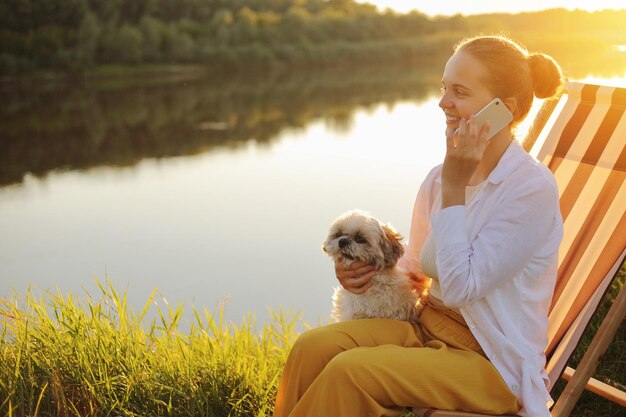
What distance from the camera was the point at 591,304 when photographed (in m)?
2.56

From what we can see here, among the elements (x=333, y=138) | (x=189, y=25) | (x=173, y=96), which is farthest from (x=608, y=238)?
(x=189, y=25)

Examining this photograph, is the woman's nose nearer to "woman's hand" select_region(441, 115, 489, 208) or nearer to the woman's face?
the woman's face

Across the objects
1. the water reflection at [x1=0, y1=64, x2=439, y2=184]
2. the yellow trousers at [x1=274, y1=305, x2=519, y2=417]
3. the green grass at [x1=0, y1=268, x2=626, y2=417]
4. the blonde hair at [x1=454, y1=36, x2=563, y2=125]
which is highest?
the blonde hair at [x1=454, y1=36, x2=563, y2=125]

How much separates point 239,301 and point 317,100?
21.5 metres

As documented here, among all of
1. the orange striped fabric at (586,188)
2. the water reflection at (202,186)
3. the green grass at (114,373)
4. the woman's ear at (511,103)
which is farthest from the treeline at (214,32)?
the woman's ear at (511,103)

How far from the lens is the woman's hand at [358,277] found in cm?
272

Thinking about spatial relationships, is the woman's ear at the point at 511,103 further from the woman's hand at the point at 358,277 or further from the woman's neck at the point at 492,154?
the woman's hand at the point at 358,277

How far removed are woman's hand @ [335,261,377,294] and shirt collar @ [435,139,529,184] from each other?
62 centimetres

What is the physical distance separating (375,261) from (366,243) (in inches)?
2.8

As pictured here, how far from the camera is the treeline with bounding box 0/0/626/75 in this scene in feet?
96.4

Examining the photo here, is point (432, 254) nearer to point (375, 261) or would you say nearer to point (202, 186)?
point (375, 261)

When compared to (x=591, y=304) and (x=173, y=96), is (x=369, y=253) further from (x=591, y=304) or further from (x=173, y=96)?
(x=173, y=96)

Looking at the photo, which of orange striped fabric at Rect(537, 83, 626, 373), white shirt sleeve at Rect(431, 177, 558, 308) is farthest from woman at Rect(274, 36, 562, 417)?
orange striped fabric at Rect(537, 83, 626, 373)

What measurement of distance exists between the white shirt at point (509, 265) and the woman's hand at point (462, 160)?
0.05m
